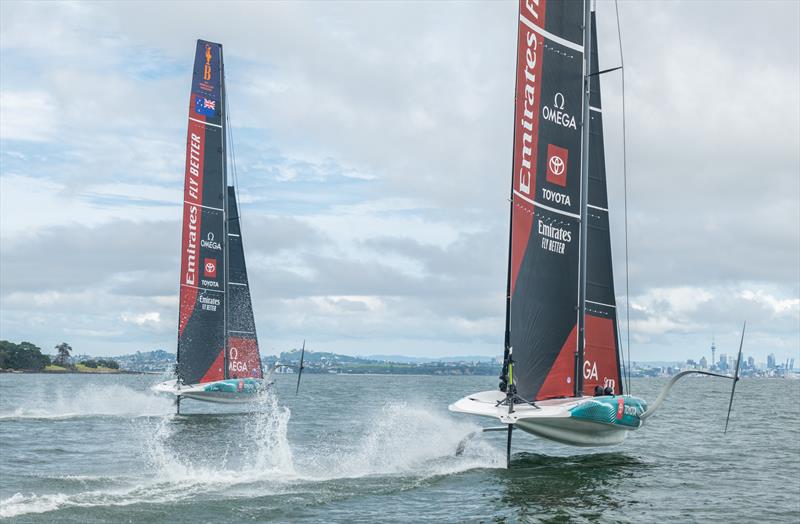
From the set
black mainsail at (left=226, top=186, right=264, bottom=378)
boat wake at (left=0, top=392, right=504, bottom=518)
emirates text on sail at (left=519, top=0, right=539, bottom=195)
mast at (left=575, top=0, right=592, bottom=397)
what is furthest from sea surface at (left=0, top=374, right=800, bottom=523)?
emirates text on sail at (left=519, top=0, right=539, bottom=195)

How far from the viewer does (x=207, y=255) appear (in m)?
41.7

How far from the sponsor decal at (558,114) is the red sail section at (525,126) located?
320 millimetres

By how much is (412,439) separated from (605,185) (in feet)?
31.6

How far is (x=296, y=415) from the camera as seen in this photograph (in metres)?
46.8

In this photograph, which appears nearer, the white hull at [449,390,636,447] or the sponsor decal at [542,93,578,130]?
the white hull at [449,390,636,447]

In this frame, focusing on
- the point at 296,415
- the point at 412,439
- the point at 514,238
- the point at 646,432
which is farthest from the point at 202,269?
the point at 514,238

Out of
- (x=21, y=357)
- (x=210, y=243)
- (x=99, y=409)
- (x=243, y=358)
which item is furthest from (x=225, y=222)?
(x=21, y=357)

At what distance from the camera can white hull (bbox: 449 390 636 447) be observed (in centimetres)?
2034

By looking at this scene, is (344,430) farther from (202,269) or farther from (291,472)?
(291,472)

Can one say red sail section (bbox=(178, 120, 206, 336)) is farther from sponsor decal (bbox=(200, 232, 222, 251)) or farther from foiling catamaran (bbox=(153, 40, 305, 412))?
sponsor decal (bbox=(200, 232, 222, 251))

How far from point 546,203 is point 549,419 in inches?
205

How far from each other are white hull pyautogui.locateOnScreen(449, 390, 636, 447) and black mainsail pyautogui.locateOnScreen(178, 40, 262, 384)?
72.5 ft

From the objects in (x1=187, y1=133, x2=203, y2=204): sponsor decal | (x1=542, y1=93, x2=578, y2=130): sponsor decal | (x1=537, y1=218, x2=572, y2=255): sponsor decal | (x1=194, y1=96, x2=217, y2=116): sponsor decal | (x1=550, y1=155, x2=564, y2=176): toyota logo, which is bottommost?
(x1=537, y1=218, x2=572, y2=255): sponsor decal

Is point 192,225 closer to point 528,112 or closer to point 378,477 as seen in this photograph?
point 378,477
